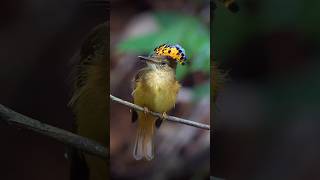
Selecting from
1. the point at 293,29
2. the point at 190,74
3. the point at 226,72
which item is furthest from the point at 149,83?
the point at 293,29

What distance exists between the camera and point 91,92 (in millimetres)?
2508

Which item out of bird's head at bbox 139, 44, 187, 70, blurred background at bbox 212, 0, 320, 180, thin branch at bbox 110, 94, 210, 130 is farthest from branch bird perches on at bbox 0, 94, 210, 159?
blurred background at bbox 212, 0, 320, 180

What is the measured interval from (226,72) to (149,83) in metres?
0.36

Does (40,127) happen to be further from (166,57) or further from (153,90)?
(166,57)

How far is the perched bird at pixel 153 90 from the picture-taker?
2.51 metres

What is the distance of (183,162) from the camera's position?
258cm

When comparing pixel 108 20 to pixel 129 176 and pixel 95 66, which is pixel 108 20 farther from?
pixel 129 176

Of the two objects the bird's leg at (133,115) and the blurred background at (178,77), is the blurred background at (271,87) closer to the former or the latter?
the blurred background at (178,77)

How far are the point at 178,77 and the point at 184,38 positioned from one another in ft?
0.55

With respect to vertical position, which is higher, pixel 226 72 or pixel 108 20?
pixel 108 20

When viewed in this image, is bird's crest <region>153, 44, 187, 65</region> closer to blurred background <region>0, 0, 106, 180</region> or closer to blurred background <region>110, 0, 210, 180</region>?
blurred background <region>110, 0, 210, 180</region>

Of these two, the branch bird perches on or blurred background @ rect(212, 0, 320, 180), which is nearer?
the branch bird perches on

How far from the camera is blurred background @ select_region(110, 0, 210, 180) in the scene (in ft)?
8.11

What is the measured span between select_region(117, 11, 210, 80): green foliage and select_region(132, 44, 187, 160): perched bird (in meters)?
0.03
